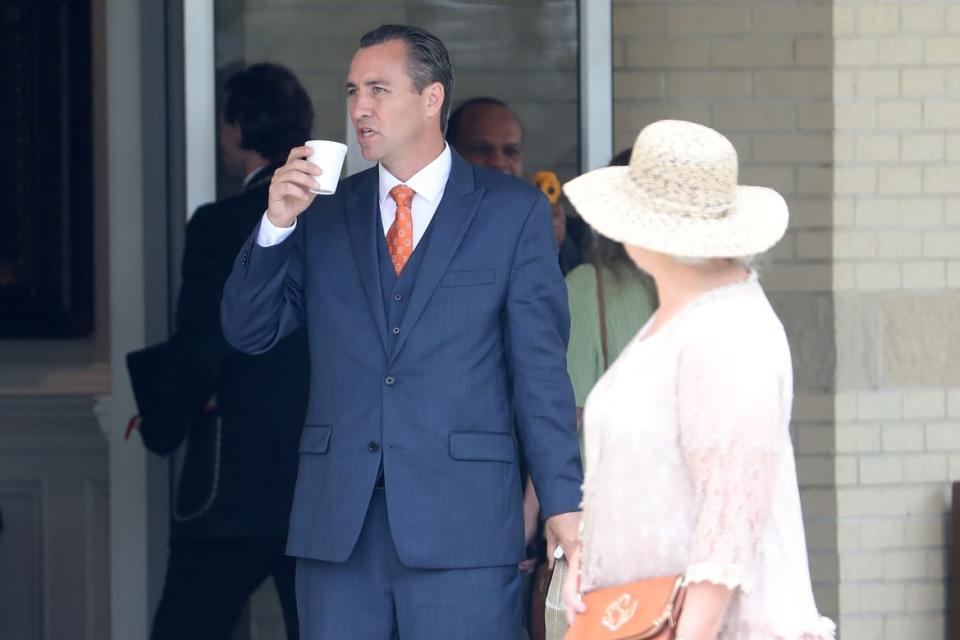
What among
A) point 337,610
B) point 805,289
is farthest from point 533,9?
point 337,610

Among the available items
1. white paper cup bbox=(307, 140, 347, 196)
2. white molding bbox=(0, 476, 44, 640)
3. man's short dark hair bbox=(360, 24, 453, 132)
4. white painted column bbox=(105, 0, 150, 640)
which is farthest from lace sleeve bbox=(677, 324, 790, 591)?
white molding bbox=(0, 476, 44, 640)

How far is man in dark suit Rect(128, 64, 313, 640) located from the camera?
12.8ft

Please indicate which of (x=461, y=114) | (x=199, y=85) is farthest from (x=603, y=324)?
(x=199, y=85)

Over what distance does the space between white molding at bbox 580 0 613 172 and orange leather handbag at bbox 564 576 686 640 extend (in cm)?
238

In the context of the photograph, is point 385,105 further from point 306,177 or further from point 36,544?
point 36,544

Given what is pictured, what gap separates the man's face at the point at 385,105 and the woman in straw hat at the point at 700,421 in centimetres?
82

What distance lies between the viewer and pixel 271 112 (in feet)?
13.6

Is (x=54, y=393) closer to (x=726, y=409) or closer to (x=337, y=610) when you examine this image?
(x=337, y=610)

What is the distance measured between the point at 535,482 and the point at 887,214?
80.2 inches

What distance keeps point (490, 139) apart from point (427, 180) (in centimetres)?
112

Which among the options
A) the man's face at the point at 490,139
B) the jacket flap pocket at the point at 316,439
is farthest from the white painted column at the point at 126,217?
the jacket flap pocket at the point at 316,439

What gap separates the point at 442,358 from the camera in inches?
120

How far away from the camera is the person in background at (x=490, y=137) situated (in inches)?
168

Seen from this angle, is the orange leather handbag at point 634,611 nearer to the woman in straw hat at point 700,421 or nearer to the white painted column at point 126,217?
the woman in straw hat at point 700,421
